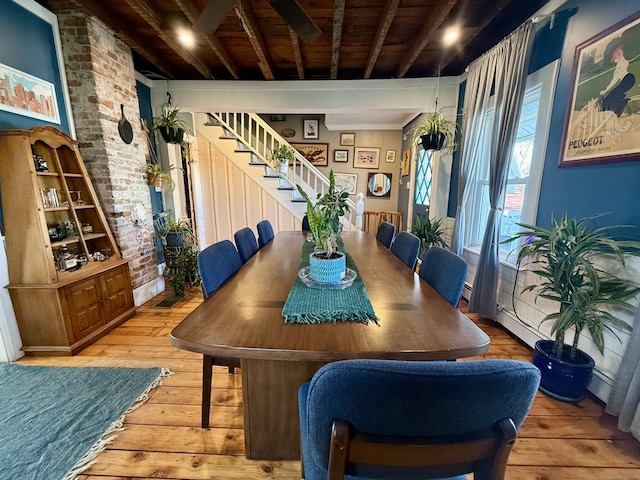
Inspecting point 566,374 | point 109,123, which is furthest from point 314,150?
point 566,374

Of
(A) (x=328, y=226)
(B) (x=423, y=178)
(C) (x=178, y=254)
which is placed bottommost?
(C) (x=178, y=254)

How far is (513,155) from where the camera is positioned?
2.46 metres

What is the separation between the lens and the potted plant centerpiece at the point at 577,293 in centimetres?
146

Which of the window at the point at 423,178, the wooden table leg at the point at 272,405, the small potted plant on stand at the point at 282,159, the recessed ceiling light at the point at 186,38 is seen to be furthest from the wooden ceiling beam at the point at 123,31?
the window at the point at 423,178

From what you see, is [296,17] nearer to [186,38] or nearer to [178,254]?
[186,38]

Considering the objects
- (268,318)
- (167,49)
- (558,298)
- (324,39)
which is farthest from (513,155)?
(167,49)

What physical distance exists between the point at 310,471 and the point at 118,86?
353 centimetres

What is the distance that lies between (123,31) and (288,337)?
3.22m

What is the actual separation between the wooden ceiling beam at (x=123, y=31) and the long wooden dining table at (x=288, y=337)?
255 cm

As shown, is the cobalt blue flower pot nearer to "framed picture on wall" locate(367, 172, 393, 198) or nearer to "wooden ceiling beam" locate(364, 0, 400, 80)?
"wooden ceiling beam" locate(364, 0, 400, 80)

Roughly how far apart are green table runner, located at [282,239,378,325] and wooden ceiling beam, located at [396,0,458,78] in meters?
2.21

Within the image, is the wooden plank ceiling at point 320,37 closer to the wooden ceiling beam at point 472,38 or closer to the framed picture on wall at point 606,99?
the wooden ceiling beam at point 472,38

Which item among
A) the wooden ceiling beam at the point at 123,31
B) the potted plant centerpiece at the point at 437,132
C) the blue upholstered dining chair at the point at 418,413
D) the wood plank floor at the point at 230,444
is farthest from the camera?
the potted plant centerpiece at the point at 437,132

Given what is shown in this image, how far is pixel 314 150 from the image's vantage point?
19.0 ft
